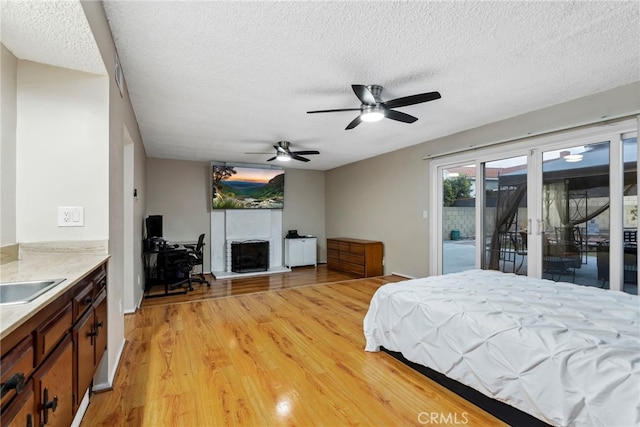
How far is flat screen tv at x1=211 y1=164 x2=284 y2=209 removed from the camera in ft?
21.2

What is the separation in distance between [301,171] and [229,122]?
3879 millimetres

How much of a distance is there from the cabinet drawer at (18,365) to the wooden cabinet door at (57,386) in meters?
0.09

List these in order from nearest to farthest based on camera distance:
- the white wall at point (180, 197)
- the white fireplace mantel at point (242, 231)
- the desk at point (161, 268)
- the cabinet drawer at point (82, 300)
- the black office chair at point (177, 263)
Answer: the cabinet drawer at point (82, 300), the desk at point (161, 268), the black office chair at point (177, 263), the white wall at point (180, 197), the white fireplace mantel at point (242, 231)

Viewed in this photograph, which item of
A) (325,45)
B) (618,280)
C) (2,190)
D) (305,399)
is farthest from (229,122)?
(618,280)

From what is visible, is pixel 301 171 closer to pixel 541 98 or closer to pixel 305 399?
pixel 541 98

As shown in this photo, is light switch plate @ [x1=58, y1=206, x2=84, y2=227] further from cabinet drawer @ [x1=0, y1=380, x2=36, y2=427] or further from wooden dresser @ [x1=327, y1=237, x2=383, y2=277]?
wooden dresser @ [x1=327, y1=237, x2=383, y2=277]

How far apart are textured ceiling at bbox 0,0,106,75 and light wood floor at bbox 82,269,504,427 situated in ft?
7.25

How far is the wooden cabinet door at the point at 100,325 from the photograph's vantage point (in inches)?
70.7

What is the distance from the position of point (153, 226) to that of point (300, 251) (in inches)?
129

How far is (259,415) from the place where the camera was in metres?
1.82

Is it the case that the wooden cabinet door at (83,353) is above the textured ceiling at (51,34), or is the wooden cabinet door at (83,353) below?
below

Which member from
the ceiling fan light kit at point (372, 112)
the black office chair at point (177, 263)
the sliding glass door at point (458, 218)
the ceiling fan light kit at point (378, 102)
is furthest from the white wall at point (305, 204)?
the ceiling fan light kit at point (372, 112)

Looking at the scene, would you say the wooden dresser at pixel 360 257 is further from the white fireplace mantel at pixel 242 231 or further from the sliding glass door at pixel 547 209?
the white fireplace mantel at pixel 242 231

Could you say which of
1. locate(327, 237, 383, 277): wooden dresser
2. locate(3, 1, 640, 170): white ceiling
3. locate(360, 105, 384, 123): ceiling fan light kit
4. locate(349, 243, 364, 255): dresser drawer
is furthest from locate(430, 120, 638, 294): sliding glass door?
locate(360, 105, 384, 123): ceiling fan light kit
